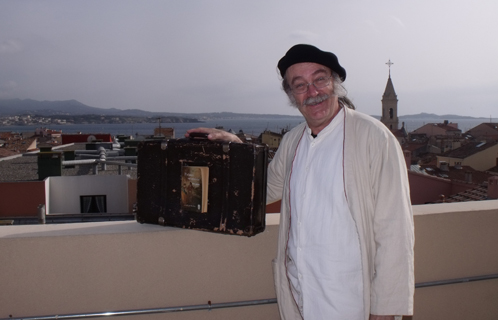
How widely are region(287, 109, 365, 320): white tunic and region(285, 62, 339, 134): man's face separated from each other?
1.7 inches

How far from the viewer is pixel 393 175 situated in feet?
5.58

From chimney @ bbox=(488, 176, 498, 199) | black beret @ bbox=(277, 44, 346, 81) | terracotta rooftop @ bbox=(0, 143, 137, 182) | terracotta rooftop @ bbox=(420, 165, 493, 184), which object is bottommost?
terracotta rooftop @ bbox=(420, 165, 493, 184)

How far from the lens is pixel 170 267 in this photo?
2361 mm

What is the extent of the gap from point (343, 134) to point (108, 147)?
81.1 feet

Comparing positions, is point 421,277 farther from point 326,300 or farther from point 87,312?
point 87,312

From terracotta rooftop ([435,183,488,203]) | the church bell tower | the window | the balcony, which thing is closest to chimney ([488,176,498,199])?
terracotta rooftop ([435,183,488,203])

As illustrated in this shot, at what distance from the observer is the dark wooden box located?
2.14 metres

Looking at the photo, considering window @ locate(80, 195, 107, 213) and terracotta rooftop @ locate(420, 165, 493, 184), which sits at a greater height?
terracotta rooftop @ locate(420, 165, 493, 184)

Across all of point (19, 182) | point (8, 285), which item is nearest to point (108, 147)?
point (19, 182)

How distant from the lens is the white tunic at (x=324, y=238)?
1.84 m

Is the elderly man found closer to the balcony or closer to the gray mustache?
the gray mustache

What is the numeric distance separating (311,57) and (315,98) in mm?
176

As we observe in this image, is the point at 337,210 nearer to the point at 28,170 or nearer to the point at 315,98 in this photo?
the point at 315,98

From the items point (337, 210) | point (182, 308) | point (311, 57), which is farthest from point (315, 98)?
point (182, 308)
